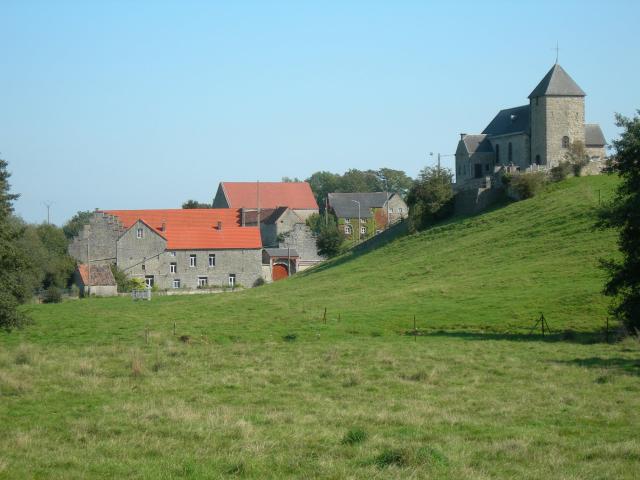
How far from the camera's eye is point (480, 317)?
119 ft

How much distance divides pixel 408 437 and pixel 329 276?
147 ft

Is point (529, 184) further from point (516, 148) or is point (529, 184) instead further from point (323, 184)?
point (323, 184)

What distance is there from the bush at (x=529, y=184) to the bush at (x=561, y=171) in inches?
55.3

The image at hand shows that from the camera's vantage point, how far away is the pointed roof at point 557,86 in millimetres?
71812

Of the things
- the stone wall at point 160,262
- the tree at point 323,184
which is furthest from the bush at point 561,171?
the tree at point 323,184

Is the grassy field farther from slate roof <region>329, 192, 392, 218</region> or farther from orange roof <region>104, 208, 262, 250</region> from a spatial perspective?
slate roof <region>329, 192, 392, 218</region>

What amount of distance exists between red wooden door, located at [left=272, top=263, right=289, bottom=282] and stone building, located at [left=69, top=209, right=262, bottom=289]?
604 centimetres

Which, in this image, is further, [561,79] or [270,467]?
[561,79]

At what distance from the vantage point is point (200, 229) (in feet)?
262

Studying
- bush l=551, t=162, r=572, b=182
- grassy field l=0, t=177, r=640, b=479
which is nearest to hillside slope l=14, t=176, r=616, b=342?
grassy field l=0, t=177, r=640, b=479

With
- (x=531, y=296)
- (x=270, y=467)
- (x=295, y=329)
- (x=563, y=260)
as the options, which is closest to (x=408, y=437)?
(x=270, y=467)

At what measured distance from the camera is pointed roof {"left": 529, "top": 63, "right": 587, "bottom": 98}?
71.8 meters

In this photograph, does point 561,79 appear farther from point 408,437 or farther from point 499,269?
point 408,437

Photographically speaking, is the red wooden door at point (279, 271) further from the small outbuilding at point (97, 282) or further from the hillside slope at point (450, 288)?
the small outbuilding at point (97, 282)
